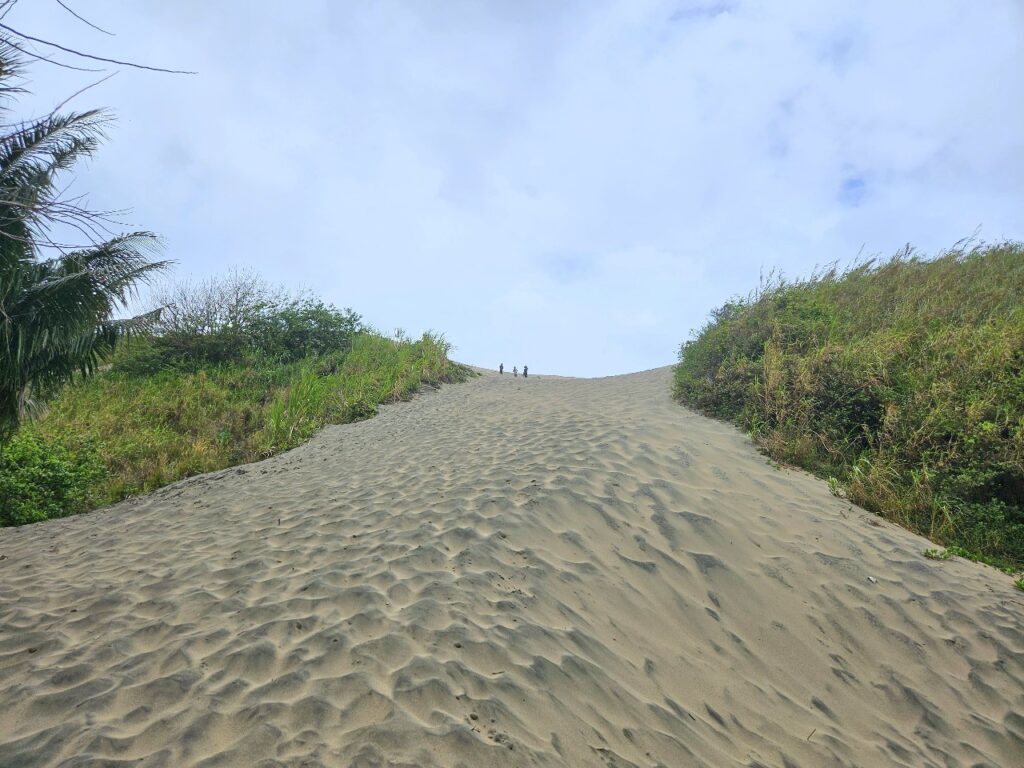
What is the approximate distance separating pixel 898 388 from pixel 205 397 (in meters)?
15.2

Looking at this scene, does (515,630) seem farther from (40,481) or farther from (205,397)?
(205,397)

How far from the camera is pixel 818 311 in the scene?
10.2 m

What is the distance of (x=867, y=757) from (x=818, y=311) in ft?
28.7

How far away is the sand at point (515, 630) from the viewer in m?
2.68

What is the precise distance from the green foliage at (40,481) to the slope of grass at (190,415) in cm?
1

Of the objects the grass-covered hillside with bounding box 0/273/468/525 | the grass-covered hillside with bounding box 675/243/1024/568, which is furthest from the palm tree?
the grass-covered hillside with bounding box 675/243/1024/568

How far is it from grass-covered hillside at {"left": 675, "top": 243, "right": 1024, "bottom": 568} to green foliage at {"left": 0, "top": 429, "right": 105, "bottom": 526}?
9.45 meters

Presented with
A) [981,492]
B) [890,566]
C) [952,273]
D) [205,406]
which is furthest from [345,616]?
[952,273]

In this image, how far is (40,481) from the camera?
7246 millimetres

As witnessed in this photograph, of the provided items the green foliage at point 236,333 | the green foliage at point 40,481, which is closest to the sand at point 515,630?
the green foliage at point 40,481

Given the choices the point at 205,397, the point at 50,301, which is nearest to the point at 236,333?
the point at 205,397

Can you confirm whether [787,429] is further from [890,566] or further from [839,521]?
[890,566]

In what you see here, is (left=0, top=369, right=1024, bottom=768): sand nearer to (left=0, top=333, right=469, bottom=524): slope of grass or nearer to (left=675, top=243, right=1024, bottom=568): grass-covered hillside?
(left=675, top=243, right=1024, bottom=568): grass-covered hillside

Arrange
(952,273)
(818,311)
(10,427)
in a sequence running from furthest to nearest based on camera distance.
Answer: (952,273) < (818,311) < (10,427)
